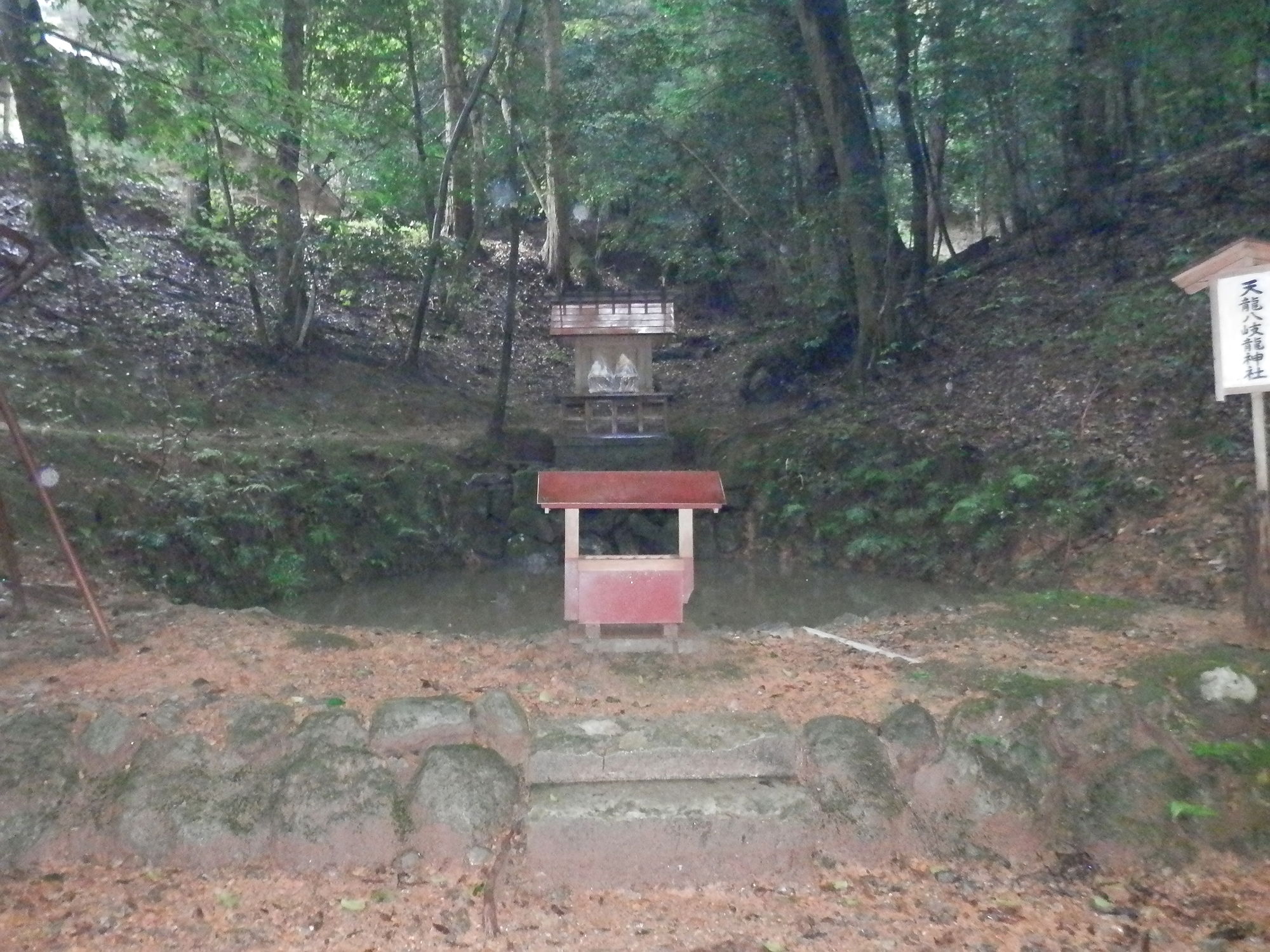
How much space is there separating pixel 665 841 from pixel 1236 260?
13.9ft

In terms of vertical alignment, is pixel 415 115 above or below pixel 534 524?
above

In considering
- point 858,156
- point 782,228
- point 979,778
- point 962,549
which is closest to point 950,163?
point 782,228

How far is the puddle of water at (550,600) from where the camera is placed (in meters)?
8.66

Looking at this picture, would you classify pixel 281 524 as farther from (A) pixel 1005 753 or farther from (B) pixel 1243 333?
(B) pixel 1243 333

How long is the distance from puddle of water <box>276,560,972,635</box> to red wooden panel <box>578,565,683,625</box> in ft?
7.58

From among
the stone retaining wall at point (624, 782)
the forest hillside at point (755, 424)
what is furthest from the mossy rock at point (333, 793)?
the forest hillside at point (755, 424)

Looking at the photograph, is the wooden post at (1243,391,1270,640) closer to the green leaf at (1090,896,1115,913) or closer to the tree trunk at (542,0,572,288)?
the green leaf at (1090,896,1115,913)

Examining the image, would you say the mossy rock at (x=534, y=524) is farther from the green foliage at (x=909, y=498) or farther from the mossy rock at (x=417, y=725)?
the mossy rock at (x=417, y=725)

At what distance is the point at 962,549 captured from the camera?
10.3 metres

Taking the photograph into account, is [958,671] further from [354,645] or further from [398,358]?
[398,358]

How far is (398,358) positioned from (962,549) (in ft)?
31.6

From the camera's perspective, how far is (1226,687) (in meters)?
4.56

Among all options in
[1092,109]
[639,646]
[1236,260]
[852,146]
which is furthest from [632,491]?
[1092,109]

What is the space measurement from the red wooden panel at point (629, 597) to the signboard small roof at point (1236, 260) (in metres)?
3.32
